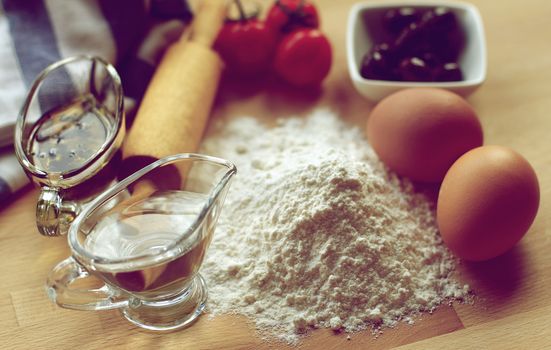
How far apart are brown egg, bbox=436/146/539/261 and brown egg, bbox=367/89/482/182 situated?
0.23 ft

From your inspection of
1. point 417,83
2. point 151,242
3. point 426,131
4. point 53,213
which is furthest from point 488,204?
point 53,213

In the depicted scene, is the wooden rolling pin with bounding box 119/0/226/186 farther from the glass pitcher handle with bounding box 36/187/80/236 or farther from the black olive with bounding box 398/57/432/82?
the black olive with bounding box 398/57/432/82

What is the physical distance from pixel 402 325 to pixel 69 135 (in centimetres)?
58

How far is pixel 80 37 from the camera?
3.99ft

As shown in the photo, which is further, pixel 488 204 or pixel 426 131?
pixel 426 131

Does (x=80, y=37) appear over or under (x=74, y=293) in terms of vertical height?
over

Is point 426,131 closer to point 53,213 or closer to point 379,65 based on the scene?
point 379,65

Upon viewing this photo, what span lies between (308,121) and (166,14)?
0.36 metres

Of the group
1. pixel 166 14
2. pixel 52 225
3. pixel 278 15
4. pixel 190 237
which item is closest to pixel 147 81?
pixel 166 14

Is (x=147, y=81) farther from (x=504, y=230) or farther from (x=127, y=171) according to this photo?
(x=504, y=230)

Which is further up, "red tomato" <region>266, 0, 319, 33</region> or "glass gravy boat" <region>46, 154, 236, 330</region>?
"red tomato" <region>266, 0, 319, 33</region>

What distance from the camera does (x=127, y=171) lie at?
105 cm

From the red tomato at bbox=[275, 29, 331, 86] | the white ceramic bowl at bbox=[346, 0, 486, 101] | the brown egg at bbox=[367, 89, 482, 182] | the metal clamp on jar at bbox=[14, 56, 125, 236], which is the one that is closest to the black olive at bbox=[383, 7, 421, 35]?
the white ceramic bowl at bbox=[346, 0, 486, 101]

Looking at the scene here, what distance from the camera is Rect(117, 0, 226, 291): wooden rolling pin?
1043mm
